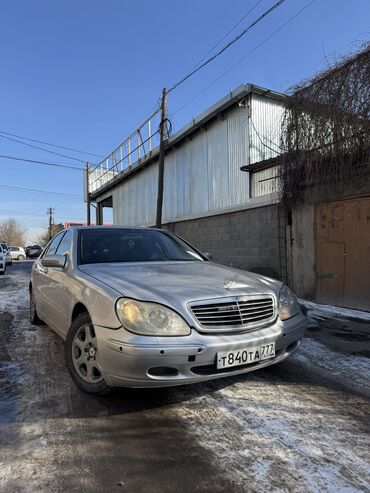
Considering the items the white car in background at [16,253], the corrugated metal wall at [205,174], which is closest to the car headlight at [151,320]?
the corrugated metal wall at [205,174]

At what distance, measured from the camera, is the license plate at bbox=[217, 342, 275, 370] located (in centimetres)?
313

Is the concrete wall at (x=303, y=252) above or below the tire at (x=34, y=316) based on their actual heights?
above

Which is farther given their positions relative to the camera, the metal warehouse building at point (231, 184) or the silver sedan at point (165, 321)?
the metal warehouse building at point (231, 184)

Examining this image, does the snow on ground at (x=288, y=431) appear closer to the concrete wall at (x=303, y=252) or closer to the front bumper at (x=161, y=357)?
the front bumper at (x=161, y=357)

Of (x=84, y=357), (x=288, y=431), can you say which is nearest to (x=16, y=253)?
(x=84, y=357)

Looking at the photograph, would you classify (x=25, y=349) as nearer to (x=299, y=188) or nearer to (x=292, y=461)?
(x=292, y=461)

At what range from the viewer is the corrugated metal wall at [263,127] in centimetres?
1208

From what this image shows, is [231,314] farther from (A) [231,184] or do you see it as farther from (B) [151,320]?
(A) [231,184]

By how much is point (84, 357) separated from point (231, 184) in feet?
32.7

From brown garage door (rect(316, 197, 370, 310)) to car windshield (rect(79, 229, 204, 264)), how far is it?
404cm

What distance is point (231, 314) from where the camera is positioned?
3.29m

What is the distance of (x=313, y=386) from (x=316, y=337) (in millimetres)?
1972

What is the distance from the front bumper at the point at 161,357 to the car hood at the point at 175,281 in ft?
0.97

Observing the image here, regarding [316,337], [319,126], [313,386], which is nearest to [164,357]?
[313,386]
